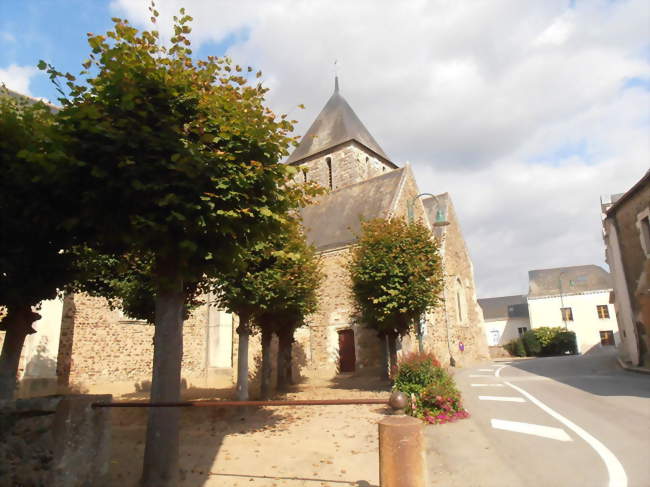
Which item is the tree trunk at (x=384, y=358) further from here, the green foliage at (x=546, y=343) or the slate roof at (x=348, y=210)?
the green foliage at (x=546, y=343)

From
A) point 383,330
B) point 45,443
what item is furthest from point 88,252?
point 383,330

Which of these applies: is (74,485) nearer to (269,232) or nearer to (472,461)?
(269,232)

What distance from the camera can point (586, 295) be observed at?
130ft

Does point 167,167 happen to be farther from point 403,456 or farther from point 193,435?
point 193,435

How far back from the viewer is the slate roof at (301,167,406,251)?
2009 cm

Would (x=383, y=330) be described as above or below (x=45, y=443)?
above

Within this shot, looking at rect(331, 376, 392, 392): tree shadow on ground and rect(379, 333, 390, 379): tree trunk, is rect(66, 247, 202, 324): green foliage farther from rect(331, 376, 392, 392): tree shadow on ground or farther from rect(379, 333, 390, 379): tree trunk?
rect(379, 333, 390, 379): tree trunk

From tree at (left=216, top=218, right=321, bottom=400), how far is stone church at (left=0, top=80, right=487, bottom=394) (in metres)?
1.57

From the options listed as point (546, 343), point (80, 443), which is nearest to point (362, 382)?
point (80, 443)

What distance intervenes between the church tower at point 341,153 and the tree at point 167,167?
2191cm

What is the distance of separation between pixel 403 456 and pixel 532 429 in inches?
197

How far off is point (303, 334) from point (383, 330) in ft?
18.6

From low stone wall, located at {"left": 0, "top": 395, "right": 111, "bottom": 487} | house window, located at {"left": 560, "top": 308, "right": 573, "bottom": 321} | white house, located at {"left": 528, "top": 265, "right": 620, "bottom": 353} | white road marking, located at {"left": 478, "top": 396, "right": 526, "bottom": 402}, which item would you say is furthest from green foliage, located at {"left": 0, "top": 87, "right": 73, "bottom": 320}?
house window, located at {"left": 560, "top": 308, "right": 573, "bottom": 321}

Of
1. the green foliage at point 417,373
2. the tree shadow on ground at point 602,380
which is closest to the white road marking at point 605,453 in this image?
the green foliage at point 417,373
